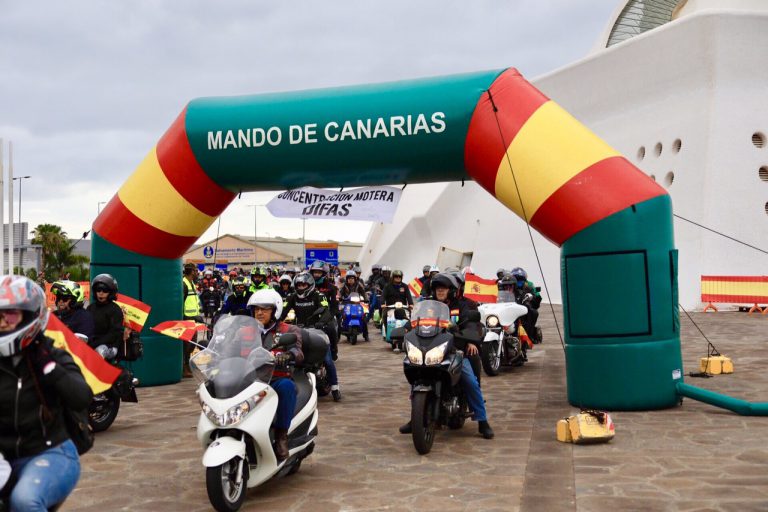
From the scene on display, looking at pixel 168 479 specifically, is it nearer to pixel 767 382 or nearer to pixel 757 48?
pixel 767 382

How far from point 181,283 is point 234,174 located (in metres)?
2.45

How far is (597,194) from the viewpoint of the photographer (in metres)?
8.55

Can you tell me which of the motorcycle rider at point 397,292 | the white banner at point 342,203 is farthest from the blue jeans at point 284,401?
the motorcycle rider at point 397,292

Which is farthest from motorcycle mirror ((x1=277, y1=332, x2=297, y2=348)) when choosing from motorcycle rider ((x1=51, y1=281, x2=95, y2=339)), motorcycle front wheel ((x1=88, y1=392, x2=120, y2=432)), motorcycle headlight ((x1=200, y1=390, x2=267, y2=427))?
motorcycle front wheel ((x1=88, y1=392, x2=120, y2=432))

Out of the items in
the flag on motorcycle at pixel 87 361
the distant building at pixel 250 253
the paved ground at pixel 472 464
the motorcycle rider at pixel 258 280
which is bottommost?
the paved ground at pixel 472 464

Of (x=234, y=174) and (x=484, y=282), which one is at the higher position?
(x=234, y=174)

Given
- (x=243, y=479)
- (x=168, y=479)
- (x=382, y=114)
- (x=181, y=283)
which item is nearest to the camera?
(x=243, y=479)

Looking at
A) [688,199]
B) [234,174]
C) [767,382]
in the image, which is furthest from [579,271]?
[688,199]

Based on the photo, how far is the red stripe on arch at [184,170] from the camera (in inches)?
414

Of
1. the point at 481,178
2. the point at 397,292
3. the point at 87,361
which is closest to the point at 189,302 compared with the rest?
the point at 397,292

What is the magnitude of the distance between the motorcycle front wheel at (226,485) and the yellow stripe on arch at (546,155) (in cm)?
488

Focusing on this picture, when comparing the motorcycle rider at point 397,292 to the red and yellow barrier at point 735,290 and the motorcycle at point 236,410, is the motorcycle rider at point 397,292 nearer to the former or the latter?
the motorcycle at point 236,410

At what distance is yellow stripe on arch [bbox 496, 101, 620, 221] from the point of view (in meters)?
8.62

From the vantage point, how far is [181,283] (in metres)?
12.0
